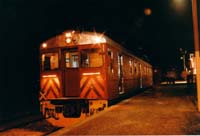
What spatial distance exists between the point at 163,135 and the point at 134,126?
1119mm

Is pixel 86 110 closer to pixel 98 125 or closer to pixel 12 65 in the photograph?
pixel 98 125

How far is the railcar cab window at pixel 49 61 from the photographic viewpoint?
34.8ft

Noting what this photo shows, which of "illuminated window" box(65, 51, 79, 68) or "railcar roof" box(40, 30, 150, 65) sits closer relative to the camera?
"railcar roof" box(40, 30, 150, 65)

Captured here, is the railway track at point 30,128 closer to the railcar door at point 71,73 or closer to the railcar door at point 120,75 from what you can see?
the railcar door at point 71,73

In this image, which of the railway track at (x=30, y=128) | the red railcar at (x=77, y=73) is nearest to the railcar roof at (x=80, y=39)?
the red railcar at (x=77, y=73)

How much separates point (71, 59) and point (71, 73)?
1.85ft

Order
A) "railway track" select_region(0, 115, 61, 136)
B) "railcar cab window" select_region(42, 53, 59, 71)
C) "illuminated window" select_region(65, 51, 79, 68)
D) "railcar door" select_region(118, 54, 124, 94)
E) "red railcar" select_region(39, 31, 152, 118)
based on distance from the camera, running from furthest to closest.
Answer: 1. "railcar door" select_region(118, 54, 124, 94)
2. "railcar cab window" select_region(42, 53, 59, 71)
3. "illuminated window" select_region(65, 51, 79, 68)
4. "red railcar" select_region(39, 31, 152, 118)
5. "railway track" select_region(0, 115, 61, 136)

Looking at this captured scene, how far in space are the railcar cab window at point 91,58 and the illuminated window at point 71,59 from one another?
0.40 meters

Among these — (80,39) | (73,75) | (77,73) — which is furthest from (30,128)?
(80,39)

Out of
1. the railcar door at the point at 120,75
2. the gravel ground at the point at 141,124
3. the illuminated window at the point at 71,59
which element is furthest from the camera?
the railcar door at the point at 120,75

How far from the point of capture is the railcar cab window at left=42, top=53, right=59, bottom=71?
10.6 meters

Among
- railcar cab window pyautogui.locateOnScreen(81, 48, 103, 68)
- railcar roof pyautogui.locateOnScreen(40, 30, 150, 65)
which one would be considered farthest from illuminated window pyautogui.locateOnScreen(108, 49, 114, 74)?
railcar cab window pyautogui.locateOnScreen(81, 48, 103, 68)

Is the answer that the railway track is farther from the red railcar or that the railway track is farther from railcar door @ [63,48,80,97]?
railcar door @ [63,48,80,97]

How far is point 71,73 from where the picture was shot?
34.1 feet
